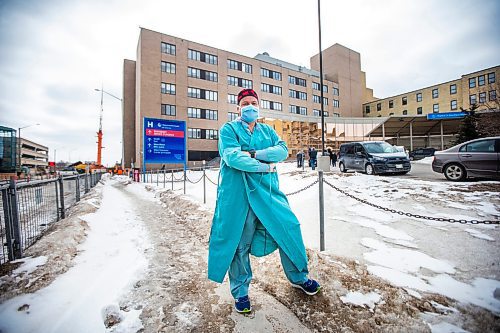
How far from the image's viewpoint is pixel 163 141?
17.7 metres

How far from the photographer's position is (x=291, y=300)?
2207 mm

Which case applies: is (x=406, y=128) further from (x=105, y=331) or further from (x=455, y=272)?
(x=105, y=331)

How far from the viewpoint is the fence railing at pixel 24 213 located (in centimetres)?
329

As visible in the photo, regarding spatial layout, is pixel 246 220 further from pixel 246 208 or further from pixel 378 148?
pixel 378 148

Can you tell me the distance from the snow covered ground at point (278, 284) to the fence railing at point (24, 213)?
0.40m

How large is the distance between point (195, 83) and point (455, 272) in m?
37.2

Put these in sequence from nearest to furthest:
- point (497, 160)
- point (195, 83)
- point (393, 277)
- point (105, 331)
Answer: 1. point (105, 331)
2. point (393, 277)
3. point (497, 160)
4. point (195, 83)

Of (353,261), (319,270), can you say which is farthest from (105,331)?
(353,261)

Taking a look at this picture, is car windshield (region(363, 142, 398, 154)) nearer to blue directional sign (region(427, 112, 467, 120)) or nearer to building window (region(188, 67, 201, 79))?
blue directional sign (region(427, 112, 467, 120))

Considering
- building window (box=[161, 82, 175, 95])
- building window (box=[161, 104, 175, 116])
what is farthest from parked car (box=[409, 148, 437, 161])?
building window (box=[161, 82, 175, 95])

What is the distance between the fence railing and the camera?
10.8ft

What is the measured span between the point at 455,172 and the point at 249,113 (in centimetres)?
975

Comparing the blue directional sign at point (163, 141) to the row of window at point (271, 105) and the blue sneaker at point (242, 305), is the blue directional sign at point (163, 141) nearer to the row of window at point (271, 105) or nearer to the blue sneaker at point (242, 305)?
the blue sneaker at point (242, 305)

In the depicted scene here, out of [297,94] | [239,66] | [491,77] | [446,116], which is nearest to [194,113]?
[239,66]
